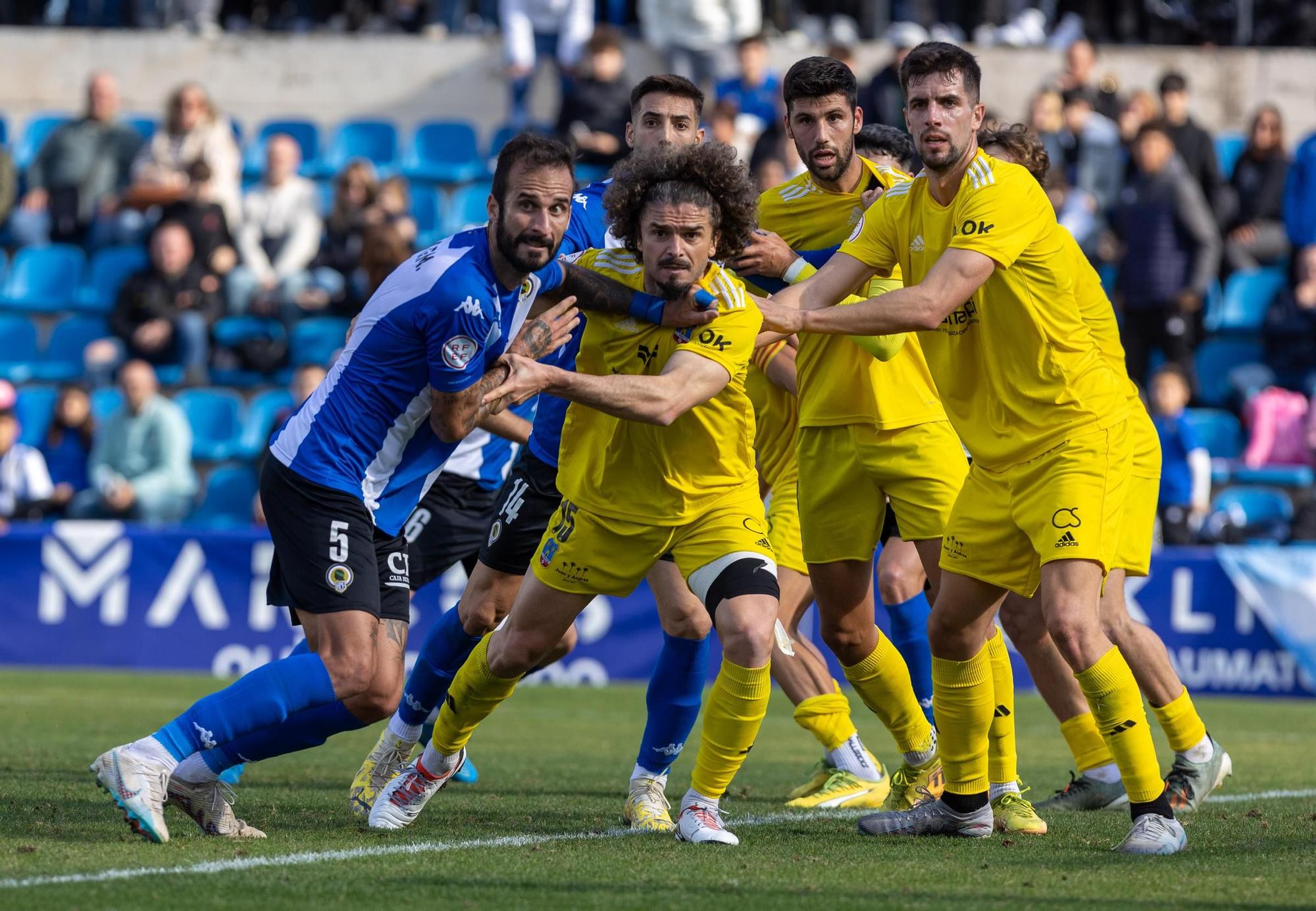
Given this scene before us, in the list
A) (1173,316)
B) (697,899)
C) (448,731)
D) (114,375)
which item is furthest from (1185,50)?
(697,899)

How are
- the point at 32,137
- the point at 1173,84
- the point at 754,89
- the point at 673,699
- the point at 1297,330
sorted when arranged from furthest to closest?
the point at 32,137 → the point at 754,89 → the point at 1173,84 → the point at 1297,330 → the point at 673,699

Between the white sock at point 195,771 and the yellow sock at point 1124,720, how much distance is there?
291 cm

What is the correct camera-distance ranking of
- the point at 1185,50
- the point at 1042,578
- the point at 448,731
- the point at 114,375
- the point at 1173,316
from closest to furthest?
1. the point at 1042,578
2. the point at 448,731
3. the point at 1173,316
4. the point at 114,375
5. the point at 1185,50

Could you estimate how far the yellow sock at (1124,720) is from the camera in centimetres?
595

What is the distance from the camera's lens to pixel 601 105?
1661 centimetres

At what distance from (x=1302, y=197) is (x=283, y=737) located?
12742 mm

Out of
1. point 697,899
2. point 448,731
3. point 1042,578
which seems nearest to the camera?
point 697,899

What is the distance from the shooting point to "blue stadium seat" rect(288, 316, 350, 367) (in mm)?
16281

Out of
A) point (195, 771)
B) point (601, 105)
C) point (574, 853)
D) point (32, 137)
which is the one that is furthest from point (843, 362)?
point (32, 137)

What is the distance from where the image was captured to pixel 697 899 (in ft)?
16.3

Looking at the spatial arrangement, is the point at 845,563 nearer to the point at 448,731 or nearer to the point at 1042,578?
the point at 1042,578

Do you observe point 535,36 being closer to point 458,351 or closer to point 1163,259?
Result: point 1163,259

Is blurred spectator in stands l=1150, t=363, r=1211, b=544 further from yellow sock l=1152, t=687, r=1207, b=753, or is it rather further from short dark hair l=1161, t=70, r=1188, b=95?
yellow sock l=1152, t=687, r=1207, b=753

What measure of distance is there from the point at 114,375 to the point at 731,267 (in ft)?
35.3
